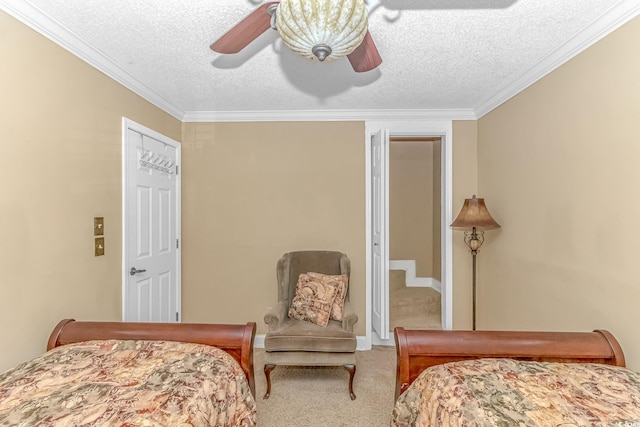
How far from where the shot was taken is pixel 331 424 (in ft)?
7.25

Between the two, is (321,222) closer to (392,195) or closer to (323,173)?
(323,173)

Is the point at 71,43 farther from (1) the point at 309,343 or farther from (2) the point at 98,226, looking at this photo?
(1) the point at 309,343

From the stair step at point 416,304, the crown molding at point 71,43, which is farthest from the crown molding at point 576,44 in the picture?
the crown molding at point 71,43

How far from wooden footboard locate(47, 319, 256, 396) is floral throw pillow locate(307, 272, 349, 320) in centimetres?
113

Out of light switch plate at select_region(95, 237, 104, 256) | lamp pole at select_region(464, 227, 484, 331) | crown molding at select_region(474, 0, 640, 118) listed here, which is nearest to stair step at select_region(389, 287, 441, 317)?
lamp pole at select_region(464, 227, 484, 331)

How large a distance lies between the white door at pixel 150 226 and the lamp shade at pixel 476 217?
2614 millimetres

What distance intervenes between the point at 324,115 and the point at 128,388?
2780mm

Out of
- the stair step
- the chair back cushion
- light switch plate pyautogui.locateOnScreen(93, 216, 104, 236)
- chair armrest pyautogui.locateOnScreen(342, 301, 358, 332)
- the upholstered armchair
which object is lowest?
the stair step

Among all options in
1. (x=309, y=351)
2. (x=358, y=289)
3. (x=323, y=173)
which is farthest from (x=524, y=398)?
(x=323, y=173)

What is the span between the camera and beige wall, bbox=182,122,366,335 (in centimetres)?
347

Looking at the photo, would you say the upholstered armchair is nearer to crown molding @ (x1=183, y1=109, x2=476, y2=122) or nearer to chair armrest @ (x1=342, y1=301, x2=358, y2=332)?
chair armrest @ (x1=342, y1=301, x2=358, y2=332)

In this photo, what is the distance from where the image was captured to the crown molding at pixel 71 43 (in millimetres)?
1640

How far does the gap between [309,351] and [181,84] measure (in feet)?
7.45

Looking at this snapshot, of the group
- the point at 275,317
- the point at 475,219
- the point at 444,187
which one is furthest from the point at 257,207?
the point at 475,219
